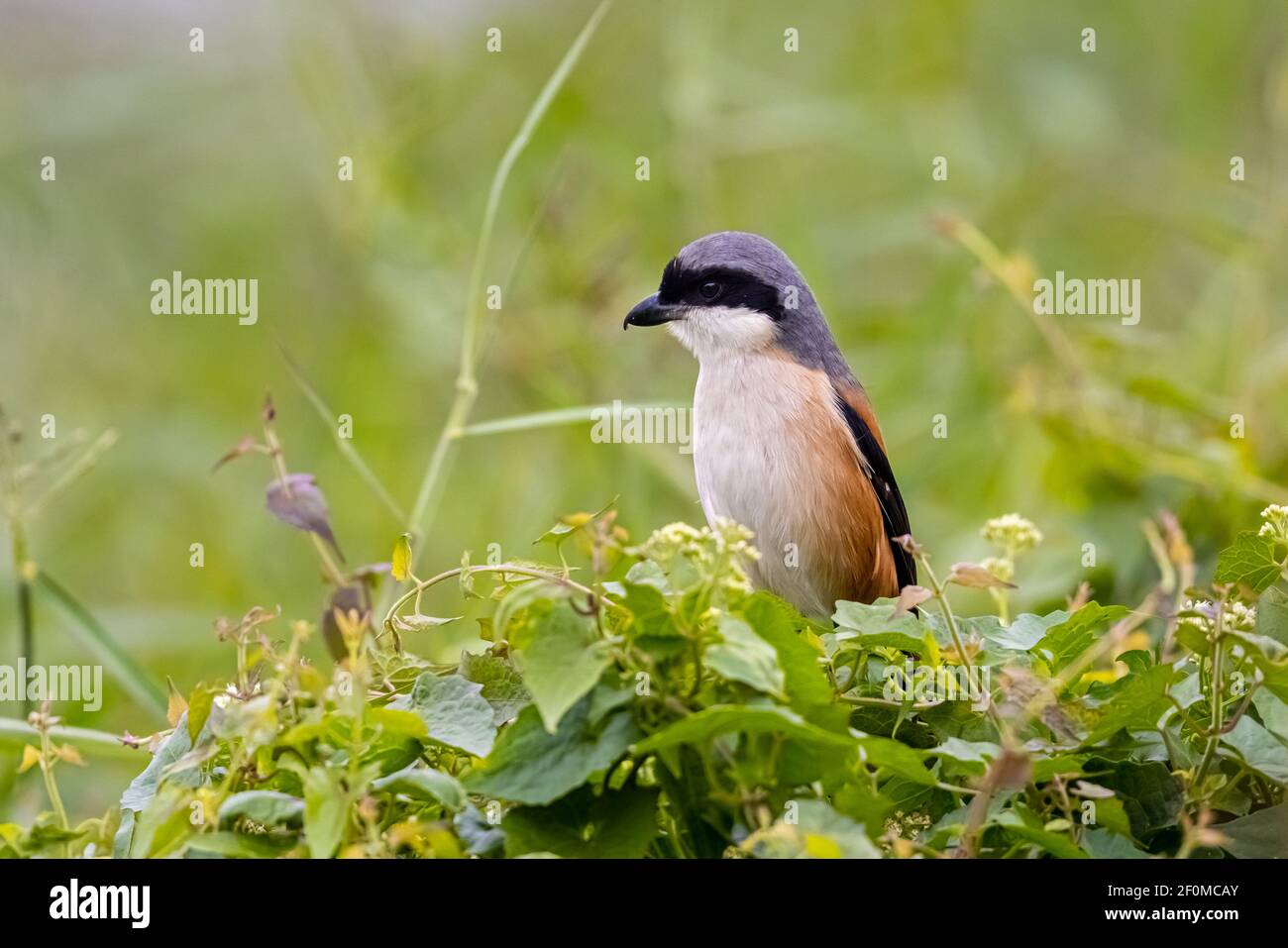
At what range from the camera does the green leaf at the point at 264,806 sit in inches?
70.7

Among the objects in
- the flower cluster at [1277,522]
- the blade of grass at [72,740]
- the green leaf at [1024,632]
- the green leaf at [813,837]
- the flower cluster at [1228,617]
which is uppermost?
the flower cluster at [1277,522]

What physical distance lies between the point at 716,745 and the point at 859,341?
4925mm

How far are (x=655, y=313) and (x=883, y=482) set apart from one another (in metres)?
0.84

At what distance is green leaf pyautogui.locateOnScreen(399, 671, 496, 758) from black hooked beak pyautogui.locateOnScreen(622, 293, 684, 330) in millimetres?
2571

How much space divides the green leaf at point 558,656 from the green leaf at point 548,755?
0.04 m

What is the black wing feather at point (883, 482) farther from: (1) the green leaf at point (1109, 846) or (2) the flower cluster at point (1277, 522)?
(1) the green leaf at point (1109, 846)

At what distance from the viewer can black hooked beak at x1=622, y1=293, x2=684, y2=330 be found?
453 centimetres

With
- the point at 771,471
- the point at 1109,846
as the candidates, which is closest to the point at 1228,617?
the point at 1109,846

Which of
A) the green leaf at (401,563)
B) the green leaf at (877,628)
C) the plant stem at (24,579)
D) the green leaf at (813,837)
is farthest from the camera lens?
the plant stem at (24,579)

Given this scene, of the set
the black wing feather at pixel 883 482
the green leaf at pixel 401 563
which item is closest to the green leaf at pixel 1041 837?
the green leaf at pixel 401 563

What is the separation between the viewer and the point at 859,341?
661cm

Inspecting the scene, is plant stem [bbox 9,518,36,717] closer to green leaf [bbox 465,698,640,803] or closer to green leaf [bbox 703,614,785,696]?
green leaf [bbox 465,698,640,803]

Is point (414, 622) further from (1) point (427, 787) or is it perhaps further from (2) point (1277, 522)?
(2) point (1277, 522)

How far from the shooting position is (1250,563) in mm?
2322
